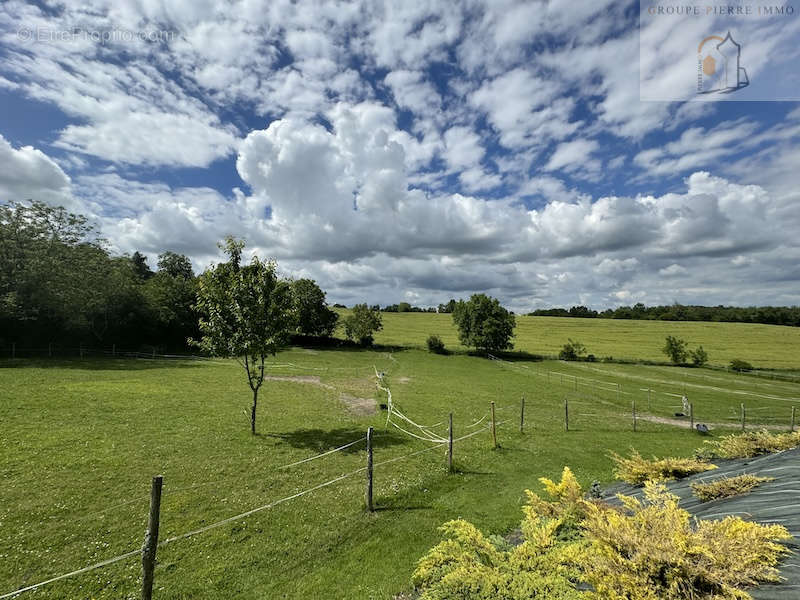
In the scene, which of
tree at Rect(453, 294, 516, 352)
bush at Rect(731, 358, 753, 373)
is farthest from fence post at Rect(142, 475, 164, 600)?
bush at Rect(731, 358, 753, 373)

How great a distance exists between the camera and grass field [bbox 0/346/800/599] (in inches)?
314

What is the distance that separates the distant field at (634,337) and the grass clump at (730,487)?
233 ft

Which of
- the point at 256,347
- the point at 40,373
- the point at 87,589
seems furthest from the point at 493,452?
the point at 40,373

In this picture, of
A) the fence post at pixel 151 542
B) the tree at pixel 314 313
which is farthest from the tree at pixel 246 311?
the tree at pixel 314 313

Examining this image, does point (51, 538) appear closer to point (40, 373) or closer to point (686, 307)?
point (40, 373)

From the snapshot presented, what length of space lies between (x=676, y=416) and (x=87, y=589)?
37.1 metres

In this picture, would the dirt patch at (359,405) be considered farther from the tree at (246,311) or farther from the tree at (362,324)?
the tree at (362,324)

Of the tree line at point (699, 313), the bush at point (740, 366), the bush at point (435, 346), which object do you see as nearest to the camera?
the bush at point (740, 366)

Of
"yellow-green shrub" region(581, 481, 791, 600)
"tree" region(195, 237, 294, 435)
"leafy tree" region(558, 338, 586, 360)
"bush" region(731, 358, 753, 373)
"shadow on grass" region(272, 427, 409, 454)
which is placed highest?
"tree" region(195, 237, 294, 435)

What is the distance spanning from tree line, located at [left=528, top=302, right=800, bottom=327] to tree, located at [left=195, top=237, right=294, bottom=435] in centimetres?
15375

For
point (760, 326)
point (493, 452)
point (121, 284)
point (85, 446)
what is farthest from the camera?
point (760, 326)

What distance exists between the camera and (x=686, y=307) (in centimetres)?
14688

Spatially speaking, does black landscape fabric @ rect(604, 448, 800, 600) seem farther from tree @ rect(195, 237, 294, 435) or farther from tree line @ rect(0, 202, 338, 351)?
tree line @ rect(0, 202, 338, 351)

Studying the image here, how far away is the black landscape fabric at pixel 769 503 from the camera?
4145mm
